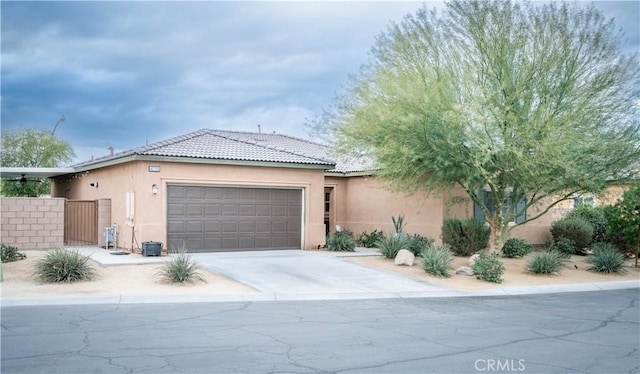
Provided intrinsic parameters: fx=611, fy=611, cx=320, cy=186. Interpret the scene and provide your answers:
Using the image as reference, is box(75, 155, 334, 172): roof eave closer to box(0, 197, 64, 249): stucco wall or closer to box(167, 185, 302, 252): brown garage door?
box(167, 185, 302, 252): brown garage door

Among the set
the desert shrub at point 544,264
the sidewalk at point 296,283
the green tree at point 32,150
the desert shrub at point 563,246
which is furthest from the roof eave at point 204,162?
the green tree at point 32,150

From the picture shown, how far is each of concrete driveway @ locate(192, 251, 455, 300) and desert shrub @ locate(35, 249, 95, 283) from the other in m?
3.75

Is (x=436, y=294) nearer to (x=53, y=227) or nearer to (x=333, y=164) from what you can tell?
(x=333, y=164)

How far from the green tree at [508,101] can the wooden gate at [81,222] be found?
11832 mm

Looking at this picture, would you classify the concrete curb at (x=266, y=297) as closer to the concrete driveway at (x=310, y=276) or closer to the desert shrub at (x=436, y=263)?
the concrete driveway at (x=310, y=276)

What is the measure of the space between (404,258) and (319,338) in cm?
1061

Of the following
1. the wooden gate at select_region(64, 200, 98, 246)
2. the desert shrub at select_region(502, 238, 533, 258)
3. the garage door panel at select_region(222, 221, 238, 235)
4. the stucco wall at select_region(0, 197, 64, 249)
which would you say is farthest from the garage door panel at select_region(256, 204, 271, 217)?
the desert shrub at select_region(502, 238, 533, 258)

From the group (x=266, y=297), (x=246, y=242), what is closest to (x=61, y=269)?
(x=266, y=297)

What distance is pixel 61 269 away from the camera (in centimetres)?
1462

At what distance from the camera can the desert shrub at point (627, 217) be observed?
22000mm

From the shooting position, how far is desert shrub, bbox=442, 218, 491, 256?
2298 centimetres

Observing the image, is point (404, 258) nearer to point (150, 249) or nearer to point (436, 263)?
point (436, 263)

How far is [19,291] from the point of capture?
1338 cm

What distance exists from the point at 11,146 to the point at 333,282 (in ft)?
124
